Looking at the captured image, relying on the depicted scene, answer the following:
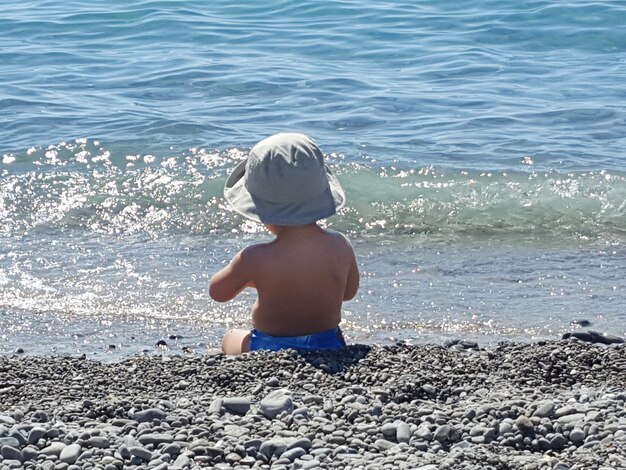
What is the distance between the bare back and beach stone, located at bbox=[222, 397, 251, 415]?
39.6 inches

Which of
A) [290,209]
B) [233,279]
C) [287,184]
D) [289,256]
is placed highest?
[287,184]

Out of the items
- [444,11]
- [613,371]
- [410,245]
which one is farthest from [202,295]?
[444,11]

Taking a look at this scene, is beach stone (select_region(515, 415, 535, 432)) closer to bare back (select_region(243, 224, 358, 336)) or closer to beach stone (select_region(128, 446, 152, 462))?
beach stone (select_region(128, 446, 152, 462))

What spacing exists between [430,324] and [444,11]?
404 inches

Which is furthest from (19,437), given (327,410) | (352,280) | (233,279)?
(352,280)

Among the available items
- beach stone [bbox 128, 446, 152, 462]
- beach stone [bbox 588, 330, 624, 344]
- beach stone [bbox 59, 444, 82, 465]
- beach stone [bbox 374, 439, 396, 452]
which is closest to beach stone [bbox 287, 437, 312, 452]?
beach stone [bbox 374, 439, 396, 452]

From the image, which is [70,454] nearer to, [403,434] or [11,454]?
[11,454]

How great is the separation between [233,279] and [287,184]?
53 centimetres

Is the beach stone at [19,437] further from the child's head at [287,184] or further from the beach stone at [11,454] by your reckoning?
the child's head at [287,184]

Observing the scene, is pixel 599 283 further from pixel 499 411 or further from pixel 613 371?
pixel 499 411

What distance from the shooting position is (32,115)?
37.4ft

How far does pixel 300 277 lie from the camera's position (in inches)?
206

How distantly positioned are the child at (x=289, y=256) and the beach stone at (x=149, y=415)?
45.7 inches

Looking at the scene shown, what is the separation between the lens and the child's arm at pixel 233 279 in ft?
17.2
